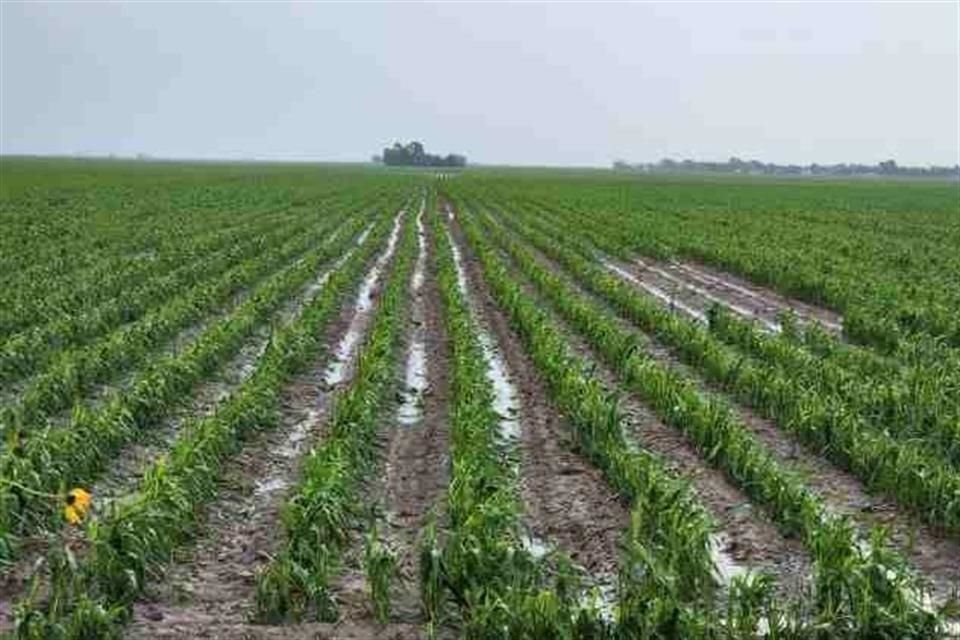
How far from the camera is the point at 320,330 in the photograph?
583 inches

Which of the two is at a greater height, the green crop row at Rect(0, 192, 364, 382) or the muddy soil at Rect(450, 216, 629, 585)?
the green crop row at Rect(0, 192, 364, 382)

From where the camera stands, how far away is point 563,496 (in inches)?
313

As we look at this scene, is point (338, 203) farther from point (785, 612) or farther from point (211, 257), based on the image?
point (785, 612)

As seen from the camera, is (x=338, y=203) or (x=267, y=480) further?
(x=338, y=203)

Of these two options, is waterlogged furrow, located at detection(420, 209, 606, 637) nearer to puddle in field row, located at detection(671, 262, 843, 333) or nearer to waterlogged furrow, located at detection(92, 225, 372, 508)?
waterlogged furrow, located at detection(92, 225, 372, 508)

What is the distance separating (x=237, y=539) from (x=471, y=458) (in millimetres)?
1985

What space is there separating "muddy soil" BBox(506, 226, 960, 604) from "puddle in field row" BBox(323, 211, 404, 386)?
4.74 m

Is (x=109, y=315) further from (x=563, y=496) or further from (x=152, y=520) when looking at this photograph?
(x=563, y=496)

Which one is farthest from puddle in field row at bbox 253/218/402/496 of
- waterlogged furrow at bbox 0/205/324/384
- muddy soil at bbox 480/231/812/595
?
waterlogged furrow at bbox 0/205/324/384

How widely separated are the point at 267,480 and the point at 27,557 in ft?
7.13

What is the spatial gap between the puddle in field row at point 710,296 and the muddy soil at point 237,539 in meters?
8.10

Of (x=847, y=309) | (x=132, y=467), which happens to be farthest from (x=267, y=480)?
(x=847, y=309)

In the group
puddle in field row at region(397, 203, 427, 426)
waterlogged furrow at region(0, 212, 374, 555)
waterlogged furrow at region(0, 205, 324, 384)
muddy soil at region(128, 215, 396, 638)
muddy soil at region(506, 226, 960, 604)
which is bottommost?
muddy soil at region(506, 226, 960, 604)

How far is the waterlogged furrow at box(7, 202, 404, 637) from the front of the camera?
5500 millimetres
